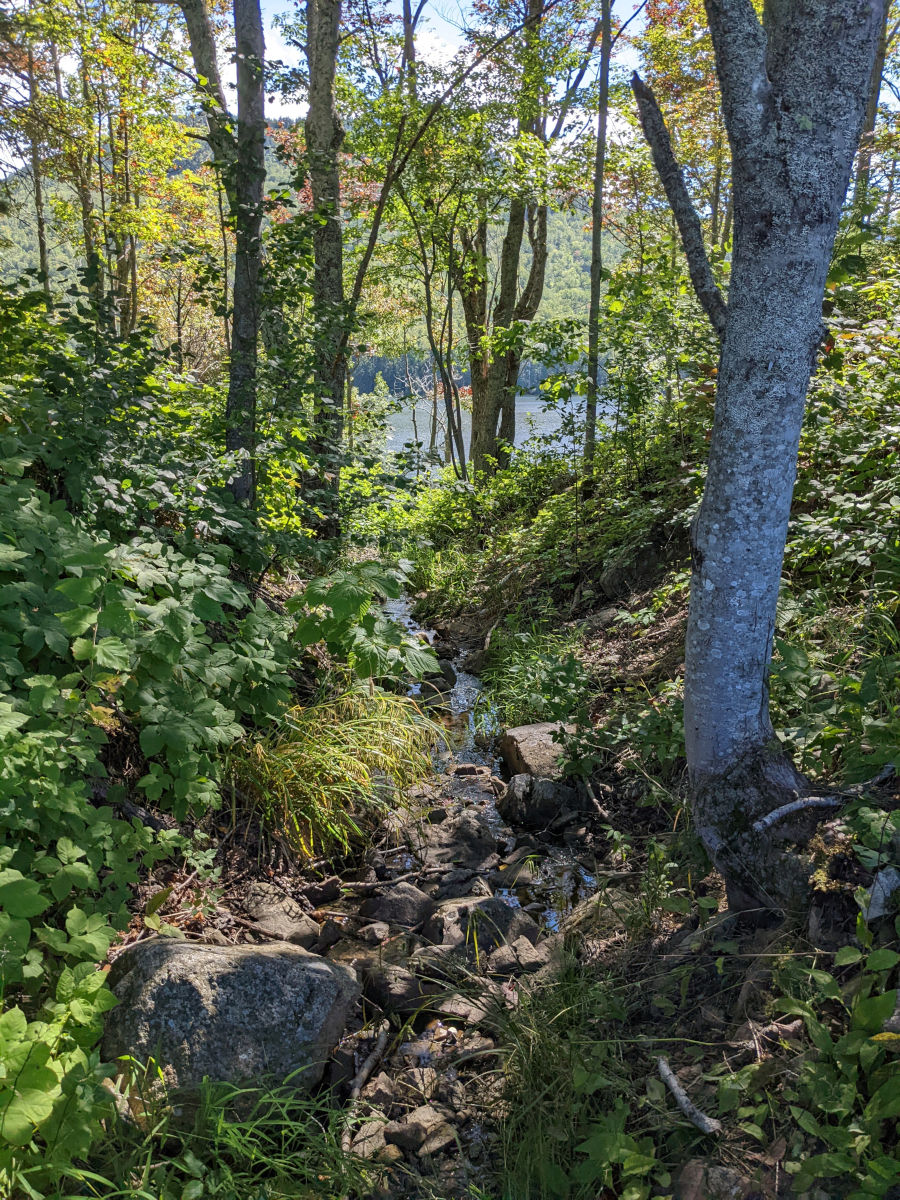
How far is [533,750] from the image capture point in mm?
4750

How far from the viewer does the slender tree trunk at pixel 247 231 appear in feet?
15.4

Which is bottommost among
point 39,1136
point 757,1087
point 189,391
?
point 39,1136

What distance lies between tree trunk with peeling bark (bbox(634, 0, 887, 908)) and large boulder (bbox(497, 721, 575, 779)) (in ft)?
5.64

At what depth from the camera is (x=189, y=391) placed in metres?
4.90

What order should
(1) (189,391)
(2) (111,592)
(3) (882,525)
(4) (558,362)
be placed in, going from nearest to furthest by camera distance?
(2) (111,592) < (3) (882,525) < (1) (189,391) < (4) (558,362)

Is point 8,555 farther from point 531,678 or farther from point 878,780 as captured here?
point 531,678

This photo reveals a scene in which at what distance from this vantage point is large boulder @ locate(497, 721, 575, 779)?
459cm

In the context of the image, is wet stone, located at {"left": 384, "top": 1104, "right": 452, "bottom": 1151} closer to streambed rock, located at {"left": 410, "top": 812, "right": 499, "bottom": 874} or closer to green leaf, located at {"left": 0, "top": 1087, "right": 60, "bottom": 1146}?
green leaf, located at {"left": 0, "top": 1087, "right": 60, "bottom": 1146}

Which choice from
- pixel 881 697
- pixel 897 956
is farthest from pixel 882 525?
pixel 897 956

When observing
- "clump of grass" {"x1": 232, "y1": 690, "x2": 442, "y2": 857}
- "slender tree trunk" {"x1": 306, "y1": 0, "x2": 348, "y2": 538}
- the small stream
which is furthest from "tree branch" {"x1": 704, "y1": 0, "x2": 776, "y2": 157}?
"slender tree trunk" {"x1": 306, "y1": 0, "x2": 348, "y2": 538}

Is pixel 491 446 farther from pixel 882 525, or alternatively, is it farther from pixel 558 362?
pixel 882 525

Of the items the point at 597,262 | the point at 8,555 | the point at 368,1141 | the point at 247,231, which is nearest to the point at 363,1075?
the point at 368,1141

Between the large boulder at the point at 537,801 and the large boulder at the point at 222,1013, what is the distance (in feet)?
6.02

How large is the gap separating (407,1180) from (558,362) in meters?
6.23
